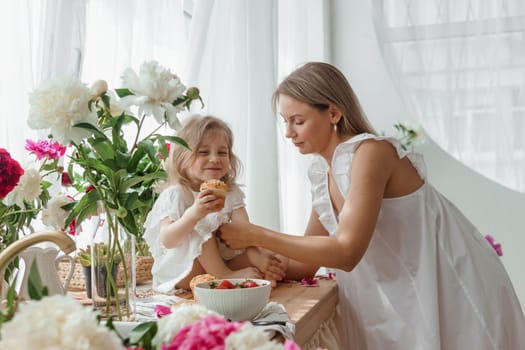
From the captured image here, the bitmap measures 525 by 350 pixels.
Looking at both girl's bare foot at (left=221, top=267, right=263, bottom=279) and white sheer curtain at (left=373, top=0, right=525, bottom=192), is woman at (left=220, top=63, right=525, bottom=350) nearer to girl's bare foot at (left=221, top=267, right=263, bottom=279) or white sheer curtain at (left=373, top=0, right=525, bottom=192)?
girl's bare foot at (left=221, top=267, right=263, bottom=279)

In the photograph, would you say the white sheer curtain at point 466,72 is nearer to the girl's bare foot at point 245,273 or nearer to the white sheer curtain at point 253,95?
the white sheer curtain at point 253,95

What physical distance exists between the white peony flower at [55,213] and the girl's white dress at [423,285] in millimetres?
732

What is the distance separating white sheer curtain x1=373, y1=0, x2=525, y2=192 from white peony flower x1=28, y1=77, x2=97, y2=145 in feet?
8.88

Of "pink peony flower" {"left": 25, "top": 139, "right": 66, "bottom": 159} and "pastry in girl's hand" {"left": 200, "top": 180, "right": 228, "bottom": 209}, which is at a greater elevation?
"pink peony flower" {"left": 25, "top": 139, "right": 66, "bottom": 159}

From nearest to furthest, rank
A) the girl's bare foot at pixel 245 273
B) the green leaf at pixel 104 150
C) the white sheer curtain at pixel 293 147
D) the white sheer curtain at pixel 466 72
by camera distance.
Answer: the green leaf at pixel 104 150 → the girl's bare foot at pixel 245 273 → the white sheer curtain at pixel 293 147 → the white sheer curtain at pixel 466 72

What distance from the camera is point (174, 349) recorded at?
0.49m

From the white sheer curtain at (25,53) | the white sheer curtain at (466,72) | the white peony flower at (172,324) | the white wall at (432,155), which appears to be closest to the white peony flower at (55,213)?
the white sheer curtain at (25,53)

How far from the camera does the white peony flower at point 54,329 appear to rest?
1.37 ft

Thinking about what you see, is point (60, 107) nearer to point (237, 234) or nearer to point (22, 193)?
point (22, 193)

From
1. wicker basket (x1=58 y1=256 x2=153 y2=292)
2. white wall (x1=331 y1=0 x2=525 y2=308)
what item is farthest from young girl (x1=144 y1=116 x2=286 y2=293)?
white wall (x1=331 y1=0 x2=525 y2=308)

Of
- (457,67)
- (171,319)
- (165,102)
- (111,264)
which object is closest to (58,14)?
(165,102)

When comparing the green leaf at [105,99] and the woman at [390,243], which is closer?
the green leaf at [105,99]

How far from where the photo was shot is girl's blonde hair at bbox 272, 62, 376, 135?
1.66 meters

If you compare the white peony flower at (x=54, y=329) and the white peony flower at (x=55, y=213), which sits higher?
the white peony flower at (x=54, y=329)
